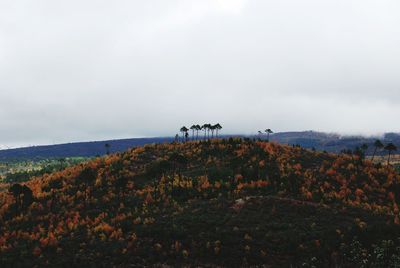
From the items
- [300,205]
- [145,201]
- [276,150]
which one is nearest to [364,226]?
[300,205]

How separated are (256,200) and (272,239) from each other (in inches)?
455

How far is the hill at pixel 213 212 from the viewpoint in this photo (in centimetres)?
4656

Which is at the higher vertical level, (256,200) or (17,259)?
(256,200)

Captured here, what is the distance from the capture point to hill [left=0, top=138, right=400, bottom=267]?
46.6 meters

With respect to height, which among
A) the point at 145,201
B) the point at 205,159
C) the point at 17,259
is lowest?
the point at 17,259

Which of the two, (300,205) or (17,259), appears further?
(300,205)

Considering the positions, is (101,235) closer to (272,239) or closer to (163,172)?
(272,239)

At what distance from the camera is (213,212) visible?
57.1m

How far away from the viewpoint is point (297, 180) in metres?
70.2

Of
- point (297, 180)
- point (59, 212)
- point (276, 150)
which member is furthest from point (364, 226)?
point (59, 212)

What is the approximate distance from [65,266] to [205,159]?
4536 centimetres

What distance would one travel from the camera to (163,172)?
8156 centimetres

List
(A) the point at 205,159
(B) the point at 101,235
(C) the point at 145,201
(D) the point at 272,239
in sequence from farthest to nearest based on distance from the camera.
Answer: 1. (A) the point at 205,159
2. (C) the point at 145,201
3. (B) the point at 101,235
4. (D) the point at 272,239

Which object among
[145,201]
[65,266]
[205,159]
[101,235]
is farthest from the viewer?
[205,159]
